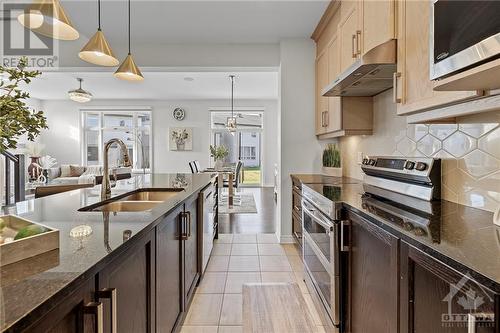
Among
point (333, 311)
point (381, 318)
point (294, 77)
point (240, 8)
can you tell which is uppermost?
point (240, 8)

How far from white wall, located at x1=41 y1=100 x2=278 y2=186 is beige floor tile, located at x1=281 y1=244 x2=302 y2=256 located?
6235mm

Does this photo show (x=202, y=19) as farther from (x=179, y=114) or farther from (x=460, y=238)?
(x=179, y=114)

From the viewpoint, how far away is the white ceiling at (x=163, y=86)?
6.52 metres

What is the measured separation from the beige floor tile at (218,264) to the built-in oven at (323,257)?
0.96 m

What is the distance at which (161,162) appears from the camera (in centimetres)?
974

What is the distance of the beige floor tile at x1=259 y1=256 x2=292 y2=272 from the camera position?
3.11 meters

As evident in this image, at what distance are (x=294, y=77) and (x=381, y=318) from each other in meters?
3.30

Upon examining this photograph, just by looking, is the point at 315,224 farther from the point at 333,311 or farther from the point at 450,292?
the point at 450,292

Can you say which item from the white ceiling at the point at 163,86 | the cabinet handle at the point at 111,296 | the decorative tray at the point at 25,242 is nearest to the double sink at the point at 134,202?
the decorative tray at the point at 25,242

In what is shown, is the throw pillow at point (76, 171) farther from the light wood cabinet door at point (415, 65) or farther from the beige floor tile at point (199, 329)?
the light wood cabinet door at point (415, 65)

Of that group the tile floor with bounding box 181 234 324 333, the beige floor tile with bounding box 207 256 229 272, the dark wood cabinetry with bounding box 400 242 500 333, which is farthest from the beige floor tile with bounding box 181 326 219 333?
the dark wood cabinetry with bounding box 400 242 500 333

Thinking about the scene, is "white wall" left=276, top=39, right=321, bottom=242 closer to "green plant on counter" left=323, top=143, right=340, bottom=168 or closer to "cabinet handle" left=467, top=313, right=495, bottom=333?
"green plant on counter" left=323, top=143, right=340, bottom=168

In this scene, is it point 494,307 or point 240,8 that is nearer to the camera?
point 494,307

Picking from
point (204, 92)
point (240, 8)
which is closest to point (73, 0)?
point (240, 8)
